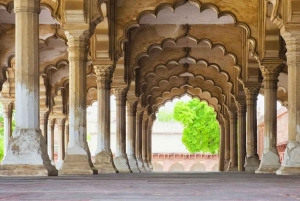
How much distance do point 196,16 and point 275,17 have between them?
6.71m

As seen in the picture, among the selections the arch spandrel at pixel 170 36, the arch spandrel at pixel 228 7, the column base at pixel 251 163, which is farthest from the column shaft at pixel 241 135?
the arch spandrel at pixel 228 7

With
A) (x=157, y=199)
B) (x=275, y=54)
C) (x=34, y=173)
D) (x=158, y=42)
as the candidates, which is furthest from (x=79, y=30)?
(x=157, y=199)

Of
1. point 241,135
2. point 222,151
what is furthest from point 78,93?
point 222,151

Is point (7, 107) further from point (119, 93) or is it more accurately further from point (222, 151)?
point (222, 151)

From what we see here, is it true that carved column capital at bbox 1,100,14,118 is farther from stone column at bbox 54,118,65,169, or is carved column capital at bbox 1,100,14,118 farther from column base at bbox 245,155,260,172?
column base at bbox 245,155,260,172

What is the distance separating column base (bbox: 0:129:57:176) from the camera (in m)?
8.88

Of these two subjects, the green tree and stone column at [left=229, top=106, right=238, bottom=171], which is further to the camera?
the green tree

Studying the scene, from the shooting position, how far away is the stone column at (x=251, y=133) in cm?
2023

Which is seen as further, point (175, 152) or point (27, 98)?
point (175, 152)

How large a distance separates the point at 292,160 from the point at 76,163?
4294 mm

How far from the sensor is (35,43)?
30.3 ft

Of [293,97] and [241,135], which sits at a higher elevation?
[293,97]

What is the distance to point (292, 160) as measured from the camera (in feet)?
38.9

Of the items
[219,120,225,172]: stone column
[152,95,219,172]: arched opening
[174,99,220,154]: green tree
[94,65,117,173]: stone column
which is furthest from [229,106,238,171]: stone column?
[152,95,219,172]: arched opening
